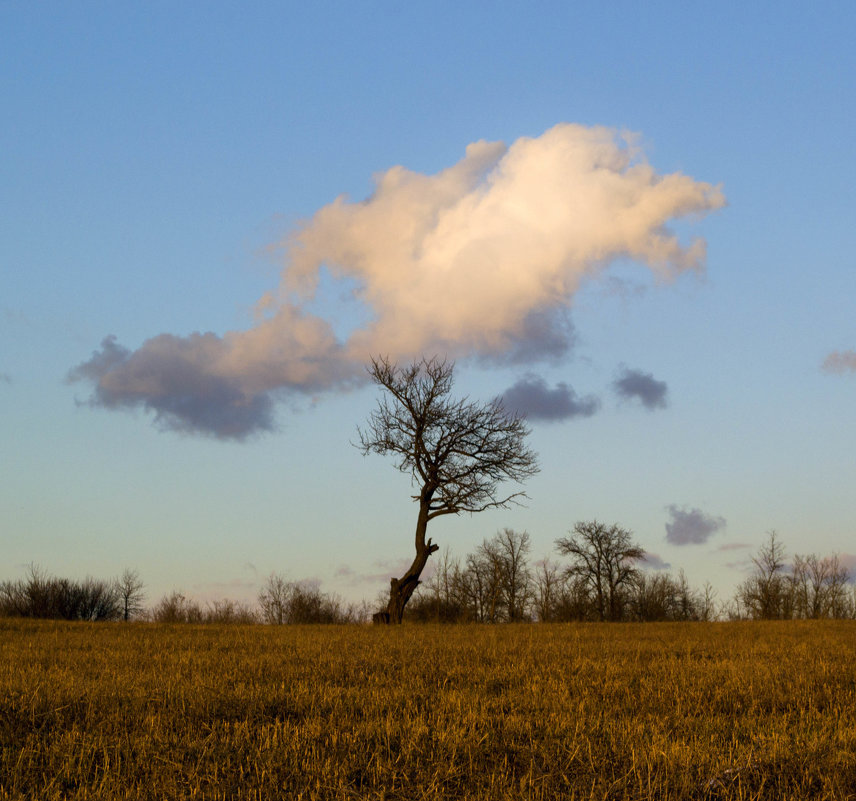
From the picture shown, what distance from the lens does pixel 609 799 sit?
5.40m

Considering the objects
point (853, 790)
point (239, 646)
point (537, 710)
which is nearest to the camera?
point (853, 790)

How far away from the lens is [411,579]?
33.8 meters

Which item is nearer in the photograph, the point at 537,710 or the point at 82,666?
the point at 537,710

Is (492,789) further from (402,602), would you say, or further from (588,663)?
(402,602)

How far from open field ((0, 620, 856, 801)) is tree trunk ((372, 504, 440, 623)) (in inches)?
808

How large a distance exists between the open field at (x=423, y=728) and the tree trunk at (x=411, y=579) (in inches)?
808

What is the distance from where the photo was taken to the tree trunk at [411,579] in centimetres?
3347

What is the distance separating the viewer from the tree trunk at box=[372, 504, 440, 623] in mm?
33469

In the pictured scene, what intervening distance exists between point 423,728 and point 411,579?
27.2m

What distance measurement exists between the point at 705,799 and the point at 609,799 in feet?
2.22

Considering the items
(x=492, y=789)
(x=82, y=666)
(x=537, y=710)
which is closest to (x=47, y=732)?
(x=492, y=789)

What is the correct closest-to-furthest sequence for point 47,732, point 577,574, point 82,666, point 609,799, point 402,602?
point 609,799, point 47,732, point 82,666, point 402,602, point 577,574

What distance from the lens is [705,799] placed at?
5480 mm

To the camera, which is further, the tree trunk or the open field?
the tree trunk
